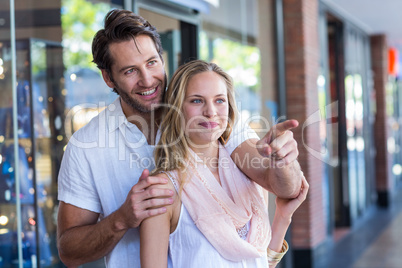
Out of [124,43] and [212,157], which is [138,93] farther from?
[212,157]

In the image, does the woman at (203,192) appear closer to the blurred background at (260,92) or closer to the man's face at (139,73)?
the man's face at (139,73)

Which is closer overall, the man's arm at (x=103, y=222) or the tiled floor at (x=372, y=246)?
the man's arm at (x=103, y=222)

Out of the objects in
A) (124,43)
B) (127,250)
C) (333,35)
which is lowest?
(127,250)

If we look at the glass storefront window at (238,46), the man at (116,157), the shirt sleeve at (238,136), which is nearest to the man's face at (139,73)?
the man at (116,157)

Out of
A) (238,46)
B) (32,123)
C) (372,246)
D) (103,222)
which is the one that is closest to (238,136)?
(103,222)

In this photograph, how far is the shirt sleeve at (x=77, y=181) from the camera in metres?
1.55

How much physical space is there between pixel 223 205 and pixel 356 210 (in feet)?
24.0

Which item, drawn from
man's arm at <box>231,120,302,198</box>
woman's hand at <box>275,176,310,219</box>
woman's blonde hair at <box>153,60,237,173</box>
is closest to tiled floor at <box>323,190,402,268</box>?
woman's hand at <box>275,176,310,219</box>

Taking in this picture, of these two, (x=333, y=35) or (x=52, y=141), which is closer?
(x=52, y=141)

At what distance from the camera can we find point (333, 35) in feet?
26.1

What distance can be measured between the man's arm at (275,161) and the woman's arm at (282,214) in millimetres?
34

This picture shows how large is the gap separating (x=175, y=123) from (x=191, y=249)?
0.37 metres

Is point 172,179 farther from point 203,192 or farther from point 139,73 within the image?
point 139,73

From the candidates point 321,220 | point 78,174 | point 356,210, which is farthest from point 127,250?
point 356,210
